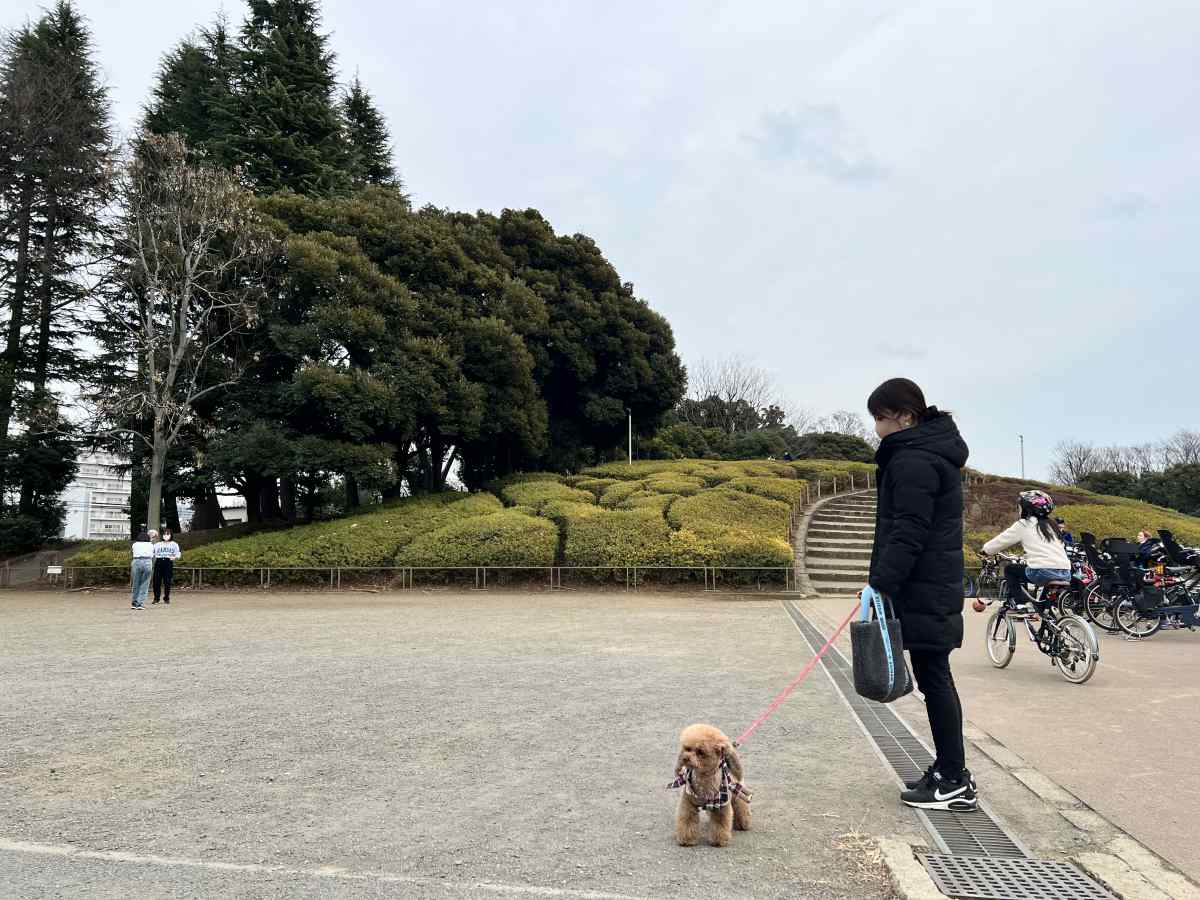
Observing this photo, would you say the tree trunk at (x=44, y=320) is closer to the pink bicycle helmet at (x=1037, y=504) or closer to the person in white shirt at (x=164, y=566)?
the person in white shirt at (x=164, y=566)

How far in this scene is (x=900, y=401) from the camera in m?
3.54

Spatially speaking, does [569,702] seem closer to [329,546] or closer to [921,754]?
[921,754]

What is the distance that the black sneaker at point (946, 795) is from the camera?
131 inches

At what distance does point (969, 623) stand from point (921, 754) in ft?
25.0

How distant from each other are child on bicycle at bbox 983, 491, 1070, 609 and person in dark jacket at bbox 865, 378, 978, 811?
12.5 feet

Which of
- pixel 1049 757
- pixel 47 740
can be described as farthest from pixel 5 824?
pixel 1049 757

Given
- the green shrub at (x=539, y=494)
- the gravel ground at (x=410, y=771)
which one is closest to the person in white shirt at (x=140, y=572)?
the gravel ground at (x=410, y=771)

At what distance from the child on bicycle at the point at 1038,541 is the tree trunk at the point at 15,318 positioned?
2343 centimetres

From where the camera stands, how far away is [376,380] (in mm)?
16625

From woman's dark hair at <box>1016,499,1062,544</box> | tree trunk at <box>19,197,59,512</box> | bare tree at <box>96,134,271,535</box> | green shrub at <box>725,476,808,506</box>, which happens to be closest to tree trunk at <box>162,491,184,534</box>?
bare tree at <box>96,134,271,535</box>

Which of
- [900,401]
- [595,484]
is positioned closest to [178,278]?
[595,484]

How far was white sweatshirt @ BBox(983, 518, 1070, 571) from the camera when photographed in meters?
6.73

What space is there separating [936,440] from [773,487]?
56.5 feet

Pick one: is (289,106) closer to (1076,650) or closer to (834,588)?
(834,588)
